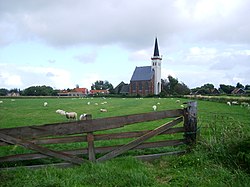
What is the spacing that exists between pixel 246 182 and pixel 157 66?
13199 cm

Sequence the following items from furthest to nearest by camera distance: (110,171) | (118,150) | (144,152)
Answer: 1. (144,152)
2. (118,150)
3. (110,171)

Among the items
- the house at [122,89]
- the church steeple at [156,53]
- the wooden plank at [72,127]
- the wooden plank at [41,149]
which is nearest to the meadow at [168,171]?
the wooden plank at [41,149]

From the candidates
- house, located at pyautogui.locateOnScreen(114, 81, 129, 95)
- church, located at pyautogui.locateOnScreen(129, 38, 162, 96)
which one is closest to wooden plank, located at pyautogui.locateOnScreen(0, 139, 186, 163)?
church, located at pyautogui.locateOnScreen(129, 38, 162, 96)

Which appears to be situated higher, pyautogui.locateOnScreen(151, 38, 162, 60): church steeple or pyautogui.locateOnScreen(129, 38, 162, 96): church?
pyautogui.locateOnScreen(151, 38, 162, 60): church steeple

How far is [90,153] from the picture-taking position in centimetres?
661

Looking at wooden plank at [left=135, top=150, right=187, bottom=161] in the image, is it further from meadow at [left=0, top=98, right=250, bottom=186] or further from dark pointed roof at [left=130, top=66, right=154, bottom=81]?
dark pointed roof at [left=130, top=66, right=154, bottom=81]

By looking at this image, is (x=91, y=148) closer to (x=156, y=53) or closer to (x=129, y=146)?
(x=129, y=146)

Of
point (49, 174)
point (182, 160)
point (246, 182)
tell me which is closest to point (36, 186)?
point (49, 174)

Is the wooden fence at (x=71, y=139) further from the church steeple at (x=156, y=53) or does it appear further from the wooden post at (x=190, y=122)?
the church steeple at (x=156, y=53)

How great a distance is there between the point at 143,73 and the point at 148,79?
21.5ft

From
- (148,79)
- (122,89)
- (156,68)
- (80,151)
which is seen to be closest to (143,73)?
(148,79)

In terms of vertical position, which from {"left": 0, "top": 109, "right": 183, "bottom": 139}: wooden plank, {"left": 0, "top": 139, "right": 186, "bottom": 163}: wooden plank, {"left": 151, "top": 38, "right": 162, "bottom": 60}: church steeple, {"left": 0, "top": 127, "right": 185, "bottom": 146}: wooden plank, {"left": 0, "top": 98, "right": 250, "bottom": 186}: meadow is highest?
{"left": 151, "top": 38, "right": 162, "bottom": 60}: church steeple

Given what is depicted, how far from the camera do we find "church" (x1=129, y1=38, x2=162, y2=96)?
132125 millimetres

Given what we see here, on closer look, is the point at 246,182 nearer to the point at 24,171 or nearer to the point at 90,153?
the point at 90,153
